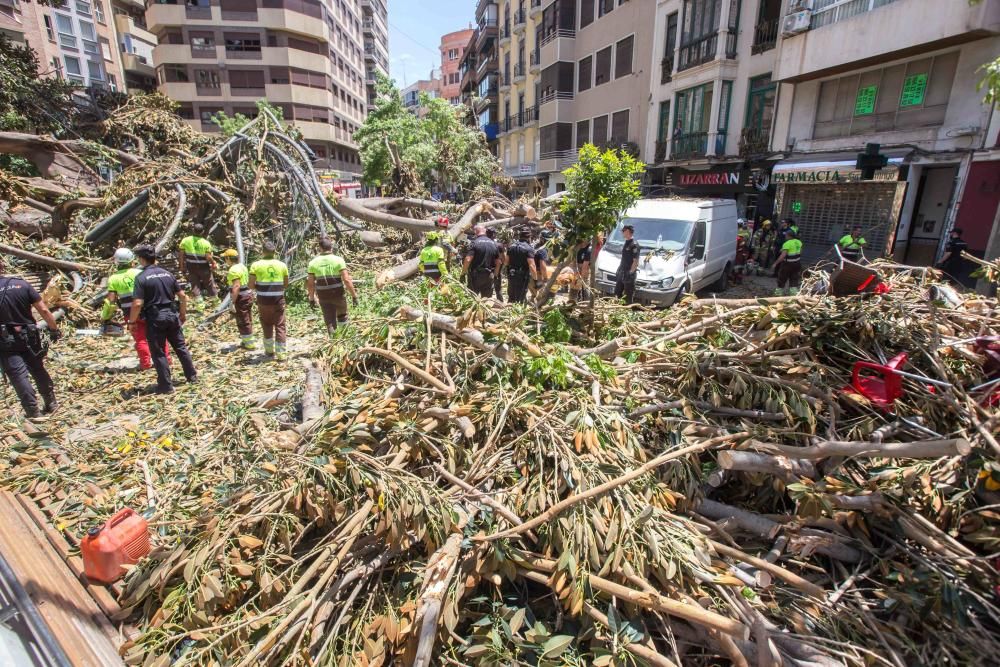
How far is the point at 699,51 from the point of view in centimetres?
1784

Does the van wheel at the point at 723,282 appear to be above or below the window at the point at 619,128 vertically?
below

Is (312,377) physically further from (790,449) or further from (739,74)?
(739,74)

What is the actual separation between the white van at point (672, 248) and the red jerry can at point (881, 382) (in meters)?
5.76

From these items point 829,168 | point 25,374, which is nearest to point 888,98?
point 829,168

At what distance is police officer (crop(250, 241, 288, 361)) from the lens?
645cm

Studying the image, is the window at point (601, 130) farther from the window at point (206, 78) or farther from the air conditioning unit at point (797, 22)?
the window at point (206, 78)

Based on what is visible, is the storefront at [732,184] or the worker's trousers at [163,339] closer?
the worker's trousers at [163,339]

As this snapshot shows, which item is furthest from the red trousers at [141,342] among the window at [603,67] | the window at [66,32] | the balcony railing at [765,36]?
the window at [66,32]

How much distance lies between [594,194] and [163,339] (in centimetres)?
534

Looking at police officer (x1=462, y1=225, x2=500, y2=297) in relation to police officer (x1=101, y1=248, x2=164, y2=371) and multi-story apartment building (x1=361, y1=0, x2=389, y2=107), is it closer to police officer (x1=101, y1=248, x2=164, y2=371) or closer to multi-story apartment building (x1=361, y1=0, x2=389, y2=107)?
police officer (x1=101, y1=248, x2=164, y2=371)

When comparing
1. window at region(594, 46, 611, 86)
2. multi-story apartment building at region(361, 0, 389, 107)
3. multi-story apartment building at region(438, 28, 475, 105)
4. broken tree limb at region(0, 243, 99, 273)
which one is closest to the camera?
broken tree limb at region(0, 243, 99, 273)

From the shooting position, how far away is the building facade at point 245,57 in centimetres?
3625

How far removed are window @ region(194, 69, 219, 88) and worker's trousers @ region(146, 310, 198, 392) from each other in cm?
4206

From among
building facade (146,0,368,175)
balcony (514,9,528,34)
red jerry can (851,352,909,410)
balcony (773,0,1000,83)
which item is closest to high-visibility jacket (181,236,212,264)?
red jerry can (851,352,909,410)
